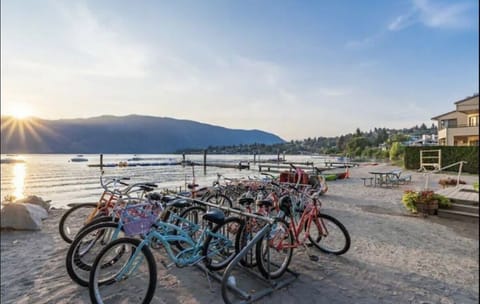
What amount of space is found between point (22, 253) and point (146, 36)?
19.0 feet

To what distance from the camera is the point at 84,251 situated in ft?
10.6

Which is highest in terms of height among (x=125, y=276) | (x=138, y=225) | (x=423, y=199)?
(x=138, y=225)

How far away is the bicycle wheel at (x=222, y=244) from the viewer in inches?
114

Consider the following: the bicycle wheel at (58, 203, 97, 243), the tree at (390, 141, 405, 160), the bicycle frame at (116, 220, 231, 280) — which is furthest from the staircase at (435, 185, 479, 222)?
the tree at (390, 141, 405, 160)

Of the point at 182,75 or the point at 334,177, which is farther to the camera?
the point at 334,177

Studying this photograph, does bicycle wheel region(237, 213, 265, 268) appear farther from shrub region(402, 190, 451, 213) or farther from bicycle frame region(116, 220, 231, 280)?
shrub region(402, 190, 451, 213)

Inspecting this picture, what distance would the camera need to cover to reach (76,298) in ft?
8.38

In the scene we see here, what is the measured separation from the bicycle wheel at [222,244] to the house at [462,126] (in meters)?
23.3

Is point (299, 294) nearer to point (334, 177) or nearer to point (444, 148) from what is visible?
point (334, 177)

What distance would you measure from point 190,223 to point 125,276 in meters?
0.90

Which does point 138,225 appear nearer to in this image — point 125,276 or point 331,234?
point 125,276

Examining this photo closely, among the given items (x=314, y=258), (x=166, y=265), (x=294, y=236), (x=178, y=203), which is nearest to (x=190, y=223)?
(x=178, y=203)

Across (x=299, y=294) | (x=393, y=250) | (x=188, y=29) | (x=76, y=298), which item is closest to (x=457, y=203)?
(x=393, y=250)

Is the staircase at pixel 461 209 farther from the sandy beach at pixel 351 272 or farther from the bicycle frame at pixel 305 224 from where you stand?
the bicycle frame at pixel 305 224
